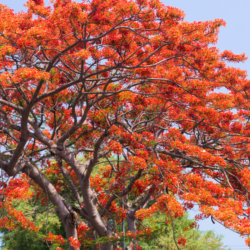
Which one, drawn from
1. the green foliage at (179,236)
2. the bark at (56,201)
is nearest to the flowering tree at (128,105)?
the bark at (56,201)

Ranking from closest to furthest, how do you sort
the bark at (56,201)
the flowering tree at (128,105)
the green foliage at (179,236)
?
1. the flowering tree at (128,105)
2. the bark at (56,201)
3. the green foliage at (179,236)

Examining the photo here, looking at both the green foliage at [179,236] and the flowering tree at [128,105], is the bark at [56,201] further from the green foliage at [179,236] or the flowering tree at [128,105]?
the green foliage at [179,236]

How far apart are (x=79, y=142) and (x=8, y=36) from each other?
10.7 ft

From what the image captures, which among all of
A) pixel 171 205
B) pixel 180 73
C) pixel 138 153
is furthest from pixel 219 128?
pixel 171 205

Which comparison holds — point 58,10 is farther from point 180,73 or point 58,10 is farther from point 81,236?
point 81,236

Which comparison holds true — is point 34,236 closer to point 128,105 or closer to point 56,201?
point 56,201

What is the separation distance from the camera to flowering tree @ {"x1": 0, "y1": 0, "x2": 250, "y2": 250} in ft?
14.6

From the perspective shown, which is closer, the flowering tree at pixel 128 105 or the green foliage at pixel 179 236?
the flowering tree at pixel 128 105

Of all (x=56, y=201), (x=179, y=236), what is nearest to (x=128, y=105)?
(x=56, y=201)

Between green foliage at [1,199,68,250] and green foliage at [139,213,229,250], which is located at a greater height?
green foliage at [1,199,68,250]

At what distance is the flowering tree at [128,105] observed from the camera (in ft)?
14.6

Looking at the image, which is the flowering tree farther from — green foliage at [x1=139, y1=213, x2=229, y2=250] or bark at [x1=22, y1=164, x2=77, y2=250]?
green foliage at [x1=139, y1=213, x2=229, y2=250]

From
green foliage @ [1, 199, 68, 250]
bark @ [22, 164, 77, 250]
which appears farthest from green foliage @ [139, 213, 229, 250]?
bark @ [22, 164, 77, 250]

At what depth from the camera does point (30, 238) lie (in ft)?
41.1
